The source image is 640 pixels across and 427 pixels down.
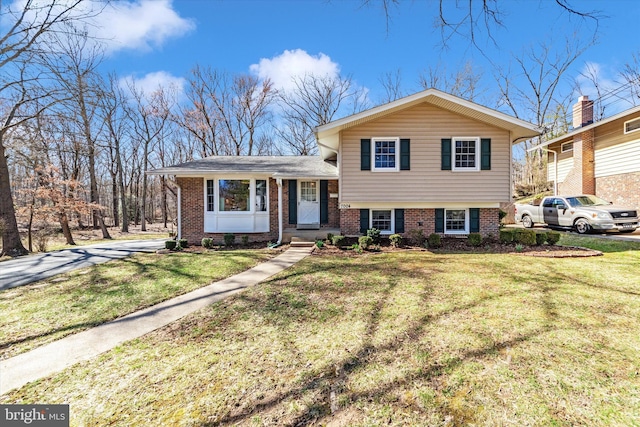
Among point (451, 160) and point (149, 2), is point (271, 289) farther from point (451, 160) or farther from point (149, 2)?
point (451, 160)

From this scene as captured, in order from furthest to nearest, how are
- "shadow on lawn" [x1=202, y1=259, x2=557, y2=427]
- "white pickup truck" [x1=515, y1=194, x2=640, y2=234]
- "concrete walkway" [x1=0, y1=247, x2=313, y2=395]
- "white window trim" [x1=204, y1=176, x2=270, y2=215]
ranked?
"white pickup truck" [x1=515, y1=194, x2=640, y2=234] < "white window trim" [x1=204, y1=176, x2=270, y2=215] < "concrete walkway" [x1=0, y1=247, x2=313, y2=395] < "shadow on lawn" [x1=202, y1=259, x2=557, y2=427]

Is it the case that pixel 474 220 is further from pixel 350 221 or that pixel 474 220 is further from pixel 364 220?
pixel 350 221

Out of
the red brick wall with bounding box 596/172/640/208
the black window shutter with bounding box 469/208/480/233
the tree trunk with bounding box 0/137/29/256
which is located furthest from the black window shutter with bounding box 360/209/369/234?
the red brick wall with bounding box 596/172/640/208

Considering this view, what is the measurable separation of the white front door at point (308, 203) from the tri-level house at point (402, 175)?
2.07 ft

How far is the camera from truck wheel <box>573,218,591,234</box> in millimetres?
11336

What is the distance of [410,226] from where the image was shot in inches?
404

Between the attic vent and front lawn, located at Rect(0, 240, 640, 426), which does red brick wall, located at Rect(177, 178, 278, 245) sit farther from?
the attic vent

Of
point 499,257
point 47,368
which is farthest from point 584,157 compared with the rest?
point 47,368

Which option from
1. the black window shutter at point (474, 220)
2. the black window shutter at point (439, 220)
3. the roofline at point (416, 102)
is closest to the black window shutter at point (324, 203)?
the roofline at point (416, 102)

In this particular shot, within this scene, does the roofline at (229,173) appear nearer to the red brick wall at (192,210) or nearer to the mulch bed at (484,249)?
the red brick wall at (192,210)

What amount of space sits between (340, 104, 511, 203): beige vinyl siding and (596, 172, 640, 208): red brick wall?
26.8ft

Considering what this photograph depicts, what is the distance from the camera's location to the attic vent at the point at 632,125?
12.6 metres

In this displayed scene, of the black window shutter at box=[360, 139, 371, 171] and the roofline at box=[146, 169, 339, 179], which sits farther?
the roofline at box=[146, 169, 339, 179]

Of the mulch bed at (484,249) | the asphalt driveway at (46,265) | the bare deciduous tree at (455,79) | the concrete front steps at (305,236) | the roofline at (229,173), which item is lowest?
the asphalt driveway at (46,265)
